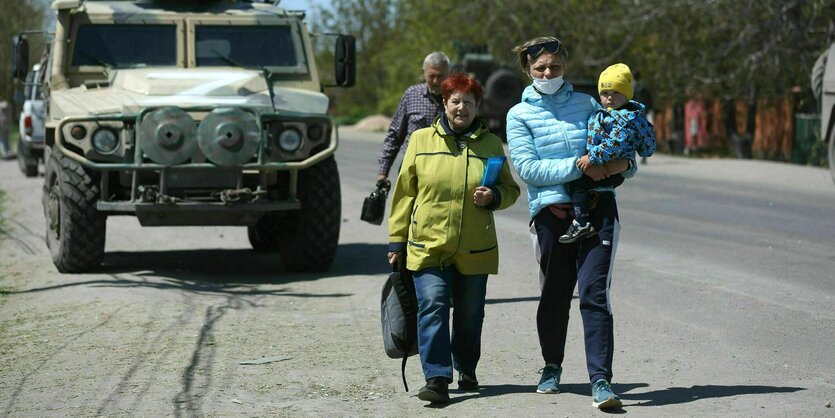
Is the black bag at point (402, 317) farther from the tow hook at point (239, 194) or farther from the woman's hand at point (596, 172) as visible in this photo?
the tow hook at point (239, 194)

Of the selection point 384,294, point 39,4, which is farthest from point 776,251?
point 39,4

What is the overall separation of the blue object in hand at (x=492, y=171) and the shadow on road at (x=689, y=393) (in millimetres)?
1203

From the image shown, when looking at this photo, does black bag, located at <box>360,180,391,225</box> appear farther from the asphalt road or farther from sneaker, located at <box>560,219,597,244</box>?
sneaker, located at <box>560,219,597,244</box>

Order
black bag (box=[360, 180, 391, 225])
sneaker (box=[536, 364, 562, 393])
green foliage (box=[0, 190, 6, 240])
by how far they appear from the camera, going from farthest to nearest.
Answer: green foliage (box=[0, 190, 6, 240]), black bag (box=[360, 180, 391, 225]), sneaker (box=[536, 364, 562, 393])

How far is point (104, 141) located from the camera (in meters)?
11.2

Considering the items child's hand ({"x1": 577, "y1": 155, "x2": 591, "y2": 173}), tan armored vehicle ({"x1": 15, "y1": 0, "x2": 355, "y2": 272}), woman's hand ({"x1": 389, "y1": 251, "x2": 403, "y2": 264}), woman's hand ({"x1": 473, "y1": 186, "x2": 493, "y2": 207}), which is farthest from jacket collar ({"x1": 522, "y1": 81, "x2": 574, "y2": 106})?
tan armored vehicle ({"x1": 15, "y1": 0, "x2": 355, "y2": 272})

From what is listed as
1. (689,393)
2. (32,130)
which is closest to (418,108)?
(689,393)

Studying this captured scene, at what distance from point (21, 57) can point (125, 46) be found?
0.97m

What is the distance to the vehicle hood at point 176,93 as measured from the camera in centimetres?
1138

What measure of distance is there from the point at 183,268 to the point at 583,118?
6733mm

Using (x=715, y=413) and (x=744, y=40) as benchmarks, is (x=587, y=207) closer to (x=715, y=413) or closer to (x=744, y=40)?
(x=715, y=413)

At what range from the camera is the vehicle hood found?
11375mm

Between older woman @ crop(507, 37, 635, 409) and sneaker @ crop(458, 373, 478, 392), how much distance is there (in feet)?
1.17

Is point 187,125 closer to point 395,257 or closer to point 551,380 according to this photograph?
point 395,257
